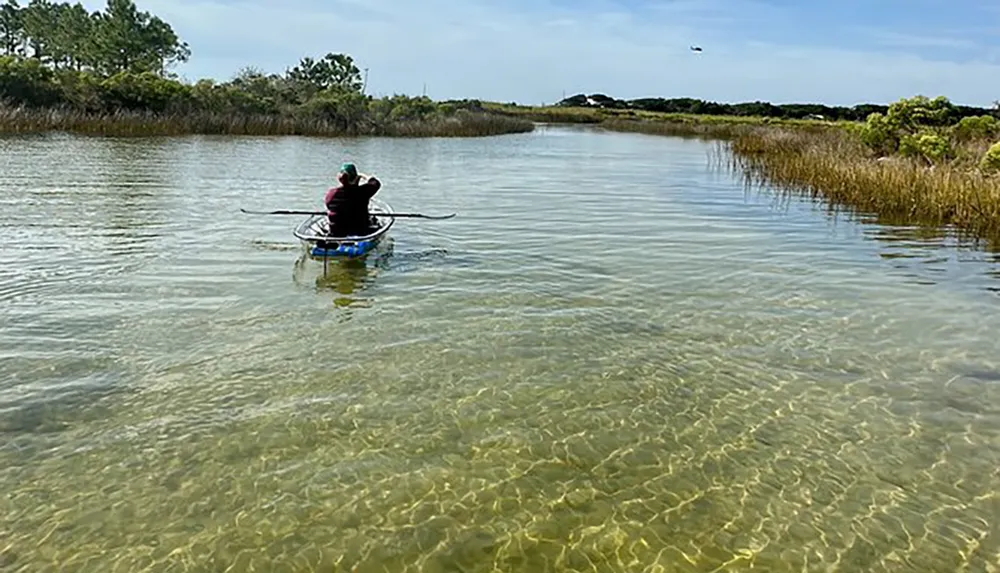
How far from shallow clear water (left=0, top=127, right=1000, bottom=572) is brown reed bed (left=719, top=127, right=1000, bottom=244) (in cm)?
376

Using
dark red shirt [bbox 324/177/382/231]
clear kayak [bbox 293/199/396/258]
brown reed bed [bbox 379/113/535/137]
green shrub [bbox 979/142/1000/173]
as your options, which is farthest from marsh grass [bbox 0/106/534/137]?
green shrub [bbox 979/142/1000/173]

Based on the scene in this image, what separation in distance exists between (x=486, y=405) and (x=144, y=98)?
40.3 m

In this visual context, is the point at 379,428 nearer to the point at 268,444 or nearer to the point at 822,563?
the point at 268,444

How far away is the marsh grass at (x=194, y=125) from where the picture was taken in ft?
112

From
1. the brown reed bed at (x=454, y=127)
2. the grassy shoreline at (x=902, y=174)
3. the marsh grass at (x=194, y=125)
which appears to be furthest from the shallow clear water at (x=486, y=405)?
the brown reed bed at (x=454, y=127)

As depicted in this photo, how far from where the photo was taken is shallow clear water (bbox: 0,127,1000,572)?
472 cm

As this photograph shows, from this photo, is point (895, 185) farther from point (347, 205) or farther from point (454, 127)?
point (454, 127)

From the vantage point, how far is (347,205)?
1139 cm

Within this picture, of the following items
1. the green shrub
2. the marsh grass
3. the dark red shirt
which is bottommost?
the dark red shirt

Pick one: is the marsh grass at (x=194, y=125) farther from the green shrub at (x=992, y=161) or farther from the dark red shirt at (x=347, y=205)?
the green shrub at (x=992, y=161)

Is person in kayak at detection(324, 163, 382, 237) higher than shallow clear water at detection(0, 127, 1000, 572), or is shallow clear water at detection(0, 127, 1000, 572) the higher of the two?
person in kayak at detection(324, 163, 382, 237)

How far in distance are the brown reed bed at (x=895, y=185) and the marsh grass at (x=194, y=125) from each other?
2523 centimetres

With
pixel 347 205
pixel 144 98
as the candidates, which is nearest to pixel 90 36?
pixel 144 98

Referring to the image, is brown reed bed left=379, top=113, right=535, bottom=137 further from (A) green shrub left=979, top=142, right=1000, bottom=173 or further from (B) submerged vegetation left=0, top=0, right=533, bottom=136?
(A) green shrub left=979, top=142, right=1000, bottom=173
